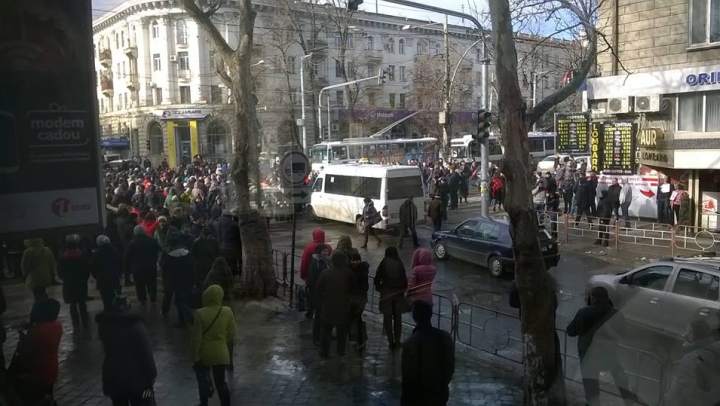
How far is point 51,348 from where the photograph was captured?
5684mm

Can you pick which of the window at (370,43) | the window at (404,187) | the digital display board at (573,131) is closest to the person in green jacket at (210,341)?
the window at (404,187)

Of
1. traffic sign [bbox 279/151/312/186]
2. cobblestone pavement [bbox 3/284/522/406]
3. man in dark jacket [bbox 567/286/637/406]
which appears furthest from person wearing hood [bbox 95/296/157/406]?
traffic sign [bbox 279/151/312/186]

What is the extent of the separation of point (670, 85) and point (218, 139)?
29496 millimetres

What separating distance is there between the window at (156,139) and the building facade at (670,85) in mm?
23995

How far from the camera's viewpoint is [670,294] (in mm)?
8727

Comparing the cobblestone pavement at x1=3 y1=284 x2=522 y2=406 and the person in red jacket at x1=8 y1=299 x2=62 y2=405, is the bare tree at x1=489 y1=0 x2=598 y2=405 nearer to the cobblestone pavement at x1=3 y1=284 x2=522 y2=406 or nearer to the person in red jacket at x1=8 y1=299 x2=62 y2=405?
the cobblestone pavement at x1=3 y1=284 x2=522 y2=406

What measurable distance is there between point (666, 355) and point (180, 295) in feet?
23.0

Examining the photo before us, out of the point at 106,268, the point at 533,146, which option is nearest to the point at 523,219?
the point at 106,268

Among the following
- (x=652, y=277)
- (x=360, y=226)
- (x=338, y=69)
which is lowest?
(x=360, y=226)

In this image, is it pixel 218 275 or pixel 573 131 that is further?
Result: pixel 573 131

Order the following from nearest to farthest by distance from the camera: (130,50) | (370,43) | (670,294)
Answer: (670,294), (130,50), (370,43)

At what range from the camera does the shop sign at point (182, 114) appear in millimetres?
35594

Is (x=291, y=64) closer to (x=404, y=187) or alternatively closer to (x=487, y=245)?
(x=404, y=187)

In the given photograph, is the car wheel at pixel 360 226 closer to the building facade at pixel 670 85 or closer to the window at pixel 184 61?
the building facade at pixel 670 85
